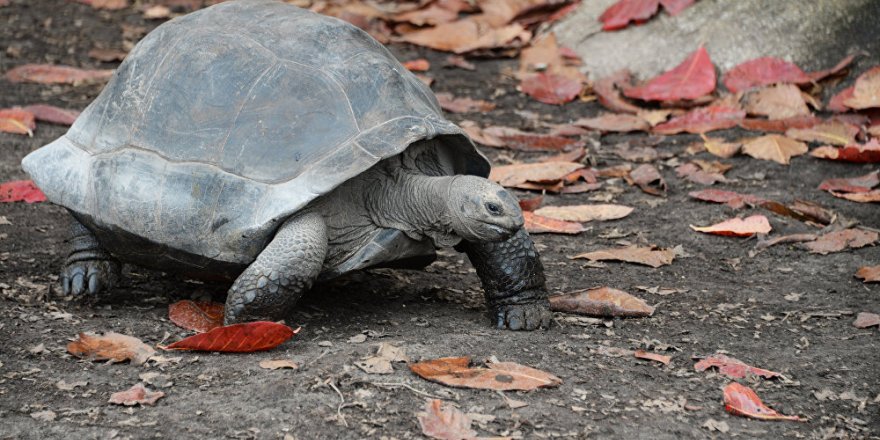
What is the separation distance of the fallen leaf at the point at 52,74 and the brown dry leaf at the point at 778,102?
183 inches

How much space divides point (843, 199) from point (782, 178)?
17.9 inches

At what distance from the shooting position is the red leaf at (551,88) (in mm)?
7992

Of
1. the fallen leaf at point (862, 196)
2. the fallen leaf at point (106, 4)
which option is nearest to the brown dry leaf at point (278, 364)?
the fallen leaf at point (862, 196)

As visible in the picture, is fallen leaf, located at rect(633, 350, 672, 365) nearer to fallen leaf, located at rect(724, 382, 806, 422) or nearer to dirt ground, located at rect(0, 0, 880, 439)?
dirt ground, located at rect(0, 0, 880, 439)

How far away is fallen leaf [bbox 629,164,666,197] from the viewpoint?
6148 mm

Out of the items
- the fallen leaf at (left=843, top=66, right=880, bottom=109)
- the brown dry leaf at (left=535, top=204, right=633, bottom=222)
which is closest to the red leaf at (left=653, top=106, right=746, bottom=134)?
the fallen leaf at (left=843, top=66, right=880, bottom=109)

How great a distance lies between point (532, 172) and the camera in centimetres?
628

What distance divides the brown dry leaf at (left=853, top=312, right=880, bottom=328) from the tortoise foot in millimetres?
1212

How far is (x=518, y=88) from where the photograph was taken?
8266 mm

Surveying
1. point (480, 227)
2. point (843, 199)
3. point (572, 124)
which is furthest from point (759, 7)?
point (480, 227)

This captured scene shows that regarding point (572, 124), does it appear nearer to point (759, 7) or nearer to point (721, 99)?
point (721, 99)

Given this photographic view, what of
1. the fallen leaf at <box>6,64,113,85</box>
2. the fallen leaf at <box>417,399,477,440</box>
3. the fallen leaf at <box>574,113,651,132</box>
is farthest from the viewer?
the fallen leaf at <box>6,64,113,85</box>

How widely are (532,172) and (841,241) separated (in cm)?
180

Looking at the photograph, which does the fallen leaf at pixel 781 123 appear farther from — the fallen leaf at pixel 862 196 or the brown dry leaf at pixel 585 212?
the brown dry leaf at pixel 585 212
